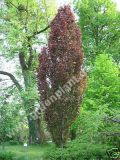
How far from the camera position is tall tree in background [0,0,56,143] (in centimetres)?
3006

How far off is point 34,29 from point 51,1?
252cm

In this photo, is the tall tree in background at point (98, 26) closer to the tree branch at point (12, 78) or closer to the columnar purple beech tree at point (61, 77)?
the tree branch at point (12, 78)

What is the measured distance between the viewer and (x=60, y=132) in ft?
60.1

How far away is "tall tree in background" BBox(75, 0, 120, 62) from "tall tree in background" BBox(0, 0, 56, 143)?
5.41 m

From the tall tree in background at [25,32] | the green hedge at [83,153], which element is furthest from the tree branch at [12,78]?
the green hedge at [83,153]

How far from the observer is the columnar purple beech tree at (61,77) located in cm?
1812

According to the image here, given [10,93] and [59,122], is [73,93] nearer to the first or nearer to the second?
[59,122]

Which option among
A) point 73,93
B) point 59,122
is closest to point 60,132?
point 59,122

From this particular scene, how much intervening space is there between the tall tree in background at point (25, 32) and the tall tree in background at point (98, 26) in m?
5.41

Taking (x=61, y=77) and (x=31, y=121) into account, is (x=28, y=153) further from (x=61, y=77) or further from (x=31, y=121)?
(x=31, y=121)

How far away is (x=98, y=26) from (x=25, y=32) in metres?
8.27

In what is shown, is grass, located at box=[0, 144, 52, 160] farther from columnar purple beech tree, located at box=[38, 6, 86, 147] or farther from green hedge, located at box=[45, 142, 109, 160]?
green hedge, located at box=[45, 142, 109, 160]

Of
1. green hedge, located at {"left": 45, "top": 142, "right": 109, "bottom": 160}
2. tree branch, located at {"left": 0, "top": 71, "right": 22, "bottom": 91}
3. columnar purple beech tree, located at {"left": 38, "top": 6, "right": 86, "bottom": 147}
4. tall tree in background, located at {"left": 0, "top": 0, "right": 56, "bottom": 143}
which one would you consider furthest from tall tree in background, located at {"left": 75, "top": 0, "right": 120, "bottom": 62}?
green hedge, located at {"left": 45, "top": 142, "right": 109, "bottom": 160}

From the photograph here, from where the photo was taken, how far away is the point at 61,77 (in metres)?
18.0
